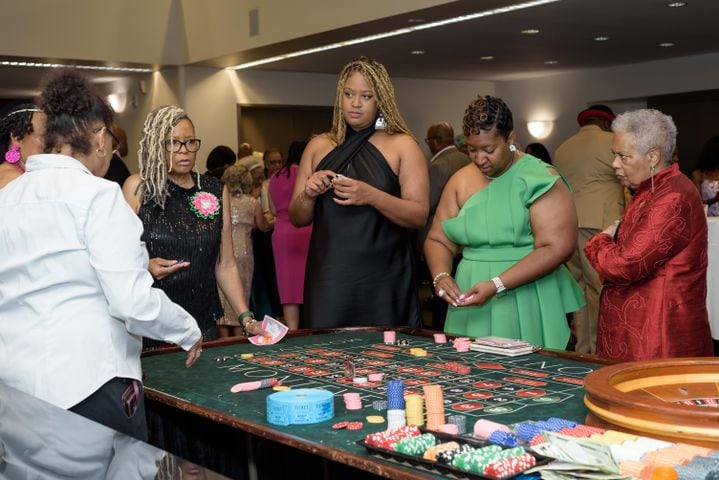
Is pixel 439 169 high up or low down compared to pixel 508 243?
up

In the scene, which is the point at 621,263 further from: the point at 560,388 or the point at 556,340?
the point at 560,388

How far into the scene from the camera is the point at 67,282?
85.3 inches

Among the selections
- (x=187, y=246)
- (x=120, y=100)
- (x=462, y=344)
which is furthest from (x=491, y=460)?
(x=120, y=100)

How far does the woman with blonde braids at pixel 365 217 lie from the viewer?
12.5ft

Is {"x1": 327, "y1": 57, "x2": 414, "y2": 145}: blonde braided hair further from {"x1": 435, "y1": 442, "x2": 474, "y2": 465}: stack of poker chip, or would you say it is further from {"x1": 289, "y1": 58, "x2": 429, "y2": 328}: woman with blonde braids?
{"x1": 435, "y1": 442, "x2": 474, "y2": 465}: stack of poker chip

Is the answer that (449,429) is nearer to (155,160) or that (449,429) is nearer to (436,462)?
(436,462)

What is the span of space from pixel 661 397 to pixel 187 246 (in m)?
1.81

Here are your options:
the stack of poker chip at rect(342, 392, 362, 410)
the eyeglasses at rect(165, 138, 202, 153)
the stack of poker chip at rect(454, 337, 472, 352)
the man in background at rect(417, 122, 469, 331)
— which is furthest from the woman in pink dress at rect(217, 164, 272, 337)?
the stack of poker chip at rect(342, 392, 362, 410)

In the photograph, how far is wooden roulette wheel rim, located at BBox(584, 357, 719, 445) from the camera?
1.82 meters

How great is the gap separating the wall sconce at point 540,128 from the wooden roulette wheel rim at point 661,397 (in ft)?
37.3

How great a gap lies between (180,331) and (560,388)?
96 centimetres

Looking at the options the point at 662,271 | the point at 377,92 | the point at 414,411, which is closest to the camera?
the point at 414,411

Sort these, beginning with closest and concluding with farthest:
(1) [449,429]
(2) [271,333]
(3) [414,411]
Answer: (1) [449,429] → (3) [414,411] → (2) [271,333]

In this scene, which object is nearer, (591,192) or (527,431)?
(527,431)
